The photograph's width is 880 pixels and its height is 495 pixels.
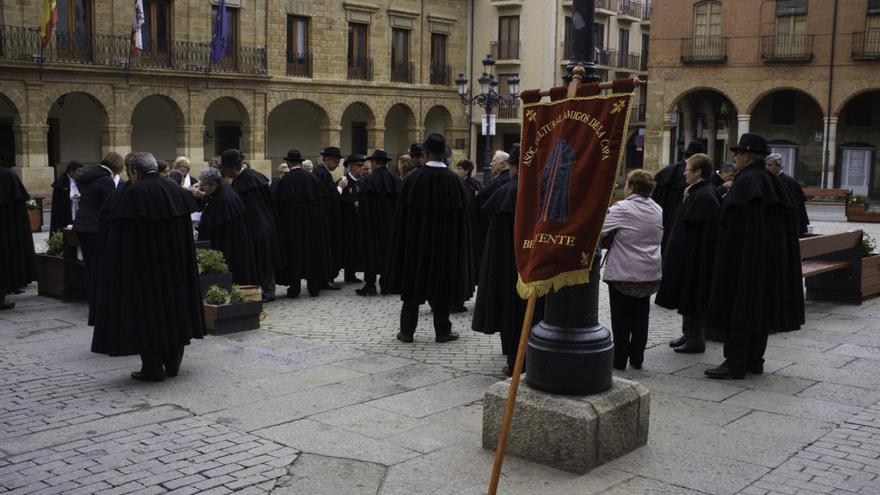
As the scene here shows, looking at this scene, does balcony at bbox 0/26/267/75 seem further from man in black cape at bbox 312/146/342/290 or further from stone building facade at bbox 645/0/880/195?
man in black cape at bbox 312/146/342/290

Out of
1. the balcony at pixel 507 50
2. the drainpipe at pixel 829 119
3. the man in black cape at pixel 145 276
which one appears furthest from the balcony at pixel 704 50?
the man in black cape at pixel 145 276

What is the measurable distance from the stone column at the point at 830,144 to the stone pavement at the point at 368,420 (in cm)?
2869

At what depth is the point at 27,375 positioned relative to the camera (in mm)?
7609

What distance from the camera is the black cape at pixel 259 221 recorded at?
11148mm

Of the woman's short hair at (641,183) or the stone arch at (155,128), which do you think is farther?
the stone arch at (155,128)

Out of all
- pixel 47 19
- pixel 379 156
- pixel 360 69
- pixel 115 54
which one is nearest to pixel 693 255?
pixel 379 156

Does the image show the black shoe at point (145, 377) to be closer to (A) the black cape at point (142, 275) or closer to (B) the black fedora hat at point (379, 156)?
(A) the black cape at point (142, 275)

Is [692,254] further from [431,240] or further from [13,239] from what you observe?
[13,239]

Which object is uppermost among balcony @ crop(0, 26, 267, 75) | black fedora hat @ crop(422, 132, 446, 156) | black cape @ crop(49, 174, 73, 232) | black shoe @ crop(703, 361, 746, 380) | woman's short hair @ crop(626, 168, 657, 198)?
balcony @ crop(0, 26, 267, 75)

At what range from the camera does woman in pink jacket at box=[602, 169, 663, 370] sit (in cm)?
764

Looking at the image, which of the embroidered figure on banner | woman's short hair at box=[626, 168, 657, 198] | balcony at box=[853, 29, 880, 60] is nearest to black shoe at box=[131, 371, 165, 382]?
the embroidered figure on banner

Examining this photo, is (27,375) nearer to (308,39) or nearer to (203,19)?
(203,19)

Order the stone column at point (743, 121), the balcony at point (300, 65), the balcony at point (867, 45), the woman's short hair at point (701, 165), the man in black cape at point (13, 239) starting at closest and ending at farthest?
the woman's short hair at point (701, 165), the man in black cape at point (13, 239), the balcony at point (867, 45), the balcony at point (300, 65), the stone column at point (743, 121)

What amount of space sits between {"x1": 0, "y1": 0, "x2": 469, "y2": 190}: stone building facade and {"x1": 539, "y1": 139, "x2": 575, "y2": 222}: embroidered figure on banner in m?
26.6
